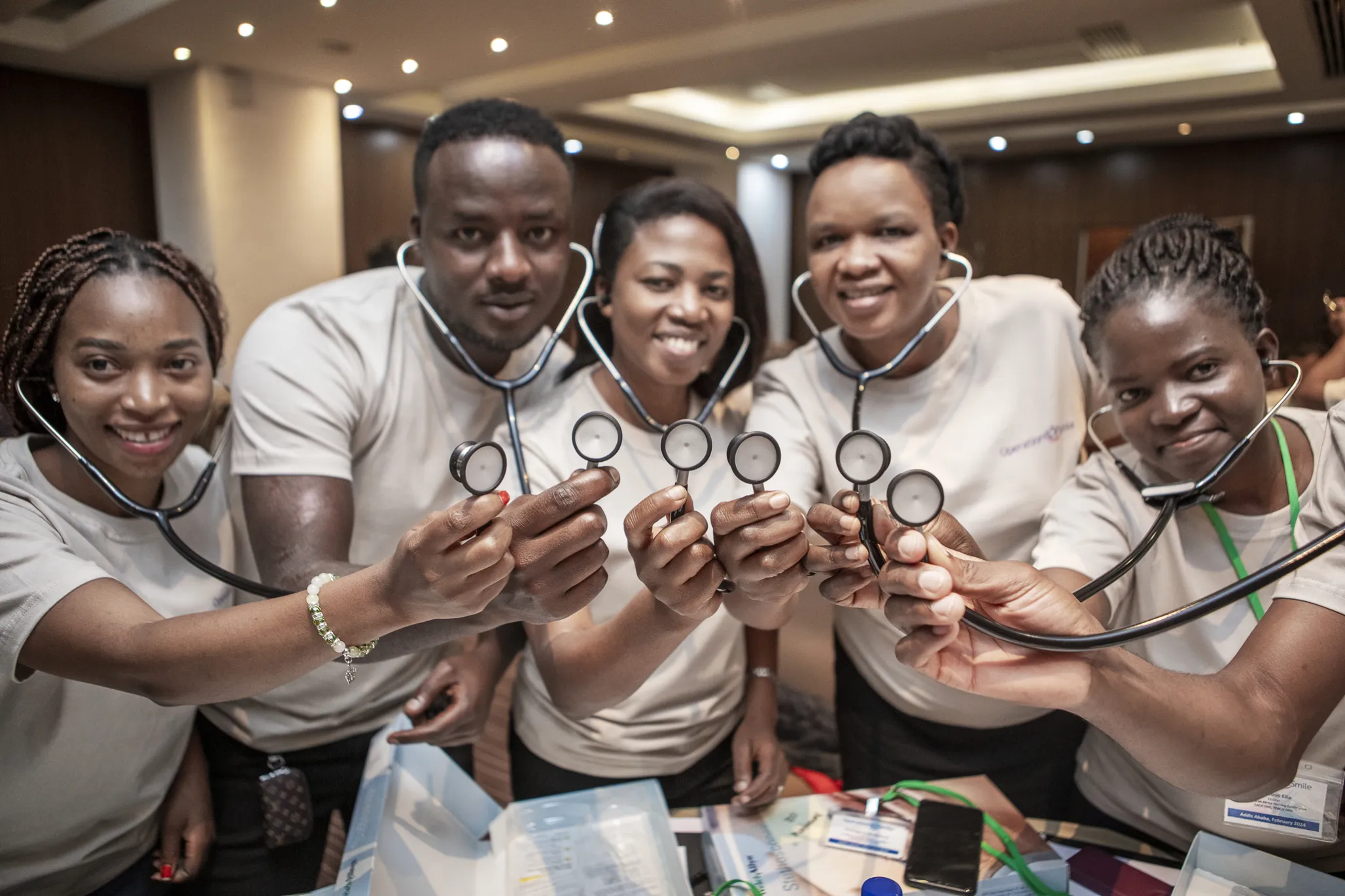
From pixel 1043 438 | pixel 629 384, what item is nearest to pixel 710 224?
pixel 629 384

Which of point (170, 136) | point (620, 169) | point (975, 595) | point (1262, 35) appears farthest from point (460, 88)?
point (1262, 35)

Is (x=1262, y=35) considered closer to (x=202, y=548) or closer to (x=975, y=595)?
(x=975, y=595)

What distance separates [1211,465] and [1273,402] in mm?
121

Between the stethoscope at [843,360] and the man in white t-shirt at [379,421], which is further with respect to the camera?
the stethoscope at [843,360]

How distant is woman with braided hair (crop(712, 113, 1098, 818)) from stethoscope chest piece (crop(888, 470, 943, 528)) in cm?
52

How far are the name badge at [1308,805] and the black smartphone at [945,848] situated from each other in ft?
1.06

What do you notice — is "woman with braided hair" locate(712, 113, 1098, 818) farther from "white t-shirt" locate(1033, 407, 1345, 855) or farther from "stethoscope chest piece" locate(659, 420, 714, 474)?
"stethoscope chest piece" locate(659, 420, 714, 474)

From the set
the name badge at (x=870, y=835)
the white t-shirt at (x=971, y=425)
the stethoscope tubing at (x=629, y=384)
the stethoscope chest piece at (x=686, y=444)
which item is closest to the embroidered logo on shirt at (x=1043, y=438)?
the white t-shirt at (x=971, y=425)

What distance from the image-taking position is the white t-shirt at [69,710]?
88 centimetres

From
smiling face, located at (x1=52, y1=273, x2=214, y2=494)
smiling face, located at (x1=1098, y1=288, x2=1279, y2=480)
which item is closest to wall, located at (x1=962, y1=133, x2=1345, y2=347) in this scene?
smiling face, located at (x1=1098, y1=288, x2=1279, y2=480)

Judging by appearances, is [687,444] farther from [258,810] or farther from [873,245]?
[258,810]

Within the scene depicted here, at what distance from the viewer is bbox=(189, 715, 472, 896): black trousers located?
3.70 feet

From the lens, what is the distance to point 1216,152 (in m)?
1.87

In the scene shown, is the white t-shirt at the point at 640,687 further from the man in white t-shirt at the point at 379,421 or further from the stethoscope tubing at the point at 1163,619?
the stethoscope tubing at the point at 1163,619
